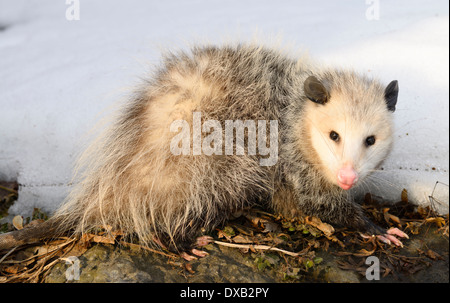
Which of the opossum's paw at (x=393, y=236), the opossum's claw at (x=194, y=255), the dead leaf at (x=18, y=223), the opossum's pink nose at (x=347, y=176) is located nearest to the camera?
the opossum's pink nose at (x=347, y=176)

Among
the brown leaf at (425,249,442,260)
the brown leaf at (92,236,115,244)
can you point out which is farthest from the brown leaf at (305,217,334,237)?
the brown leaf at (92,236,115,244)

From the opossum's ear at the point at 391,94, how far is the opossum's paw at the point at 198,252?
115 cm

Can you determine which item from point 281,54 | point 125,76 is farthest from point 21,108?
point 281,54

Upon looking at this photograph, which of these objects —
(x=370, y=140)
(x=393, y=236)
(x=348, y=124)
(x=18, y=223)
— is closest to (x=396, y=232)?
(x=393, y=236)

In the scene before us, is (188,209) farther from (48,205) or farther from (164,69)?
(48,205)

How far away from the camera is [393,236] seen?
2129 mm

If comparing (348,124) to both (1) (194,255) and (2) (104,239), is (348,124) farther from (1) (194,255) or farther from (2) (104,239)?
(2) (104,239)

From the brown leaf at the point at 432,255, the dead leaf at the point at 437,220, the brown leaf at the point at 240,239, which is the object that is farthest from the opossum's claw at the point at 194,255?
the dead leaf at the point at 437,220

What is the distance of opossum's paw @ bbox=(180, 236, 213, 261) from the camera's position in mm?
1986

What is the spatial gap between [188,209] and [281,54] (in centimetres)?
110

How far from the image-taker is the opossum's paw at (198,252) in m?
1.99

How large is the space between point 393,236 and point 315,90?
2.74 feet

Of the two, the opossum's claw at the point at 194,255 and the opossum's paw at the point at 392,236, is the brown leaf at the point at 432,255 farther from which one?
the opossum's claw at the point at 194,255

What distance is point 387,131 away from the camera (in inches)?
82.4
